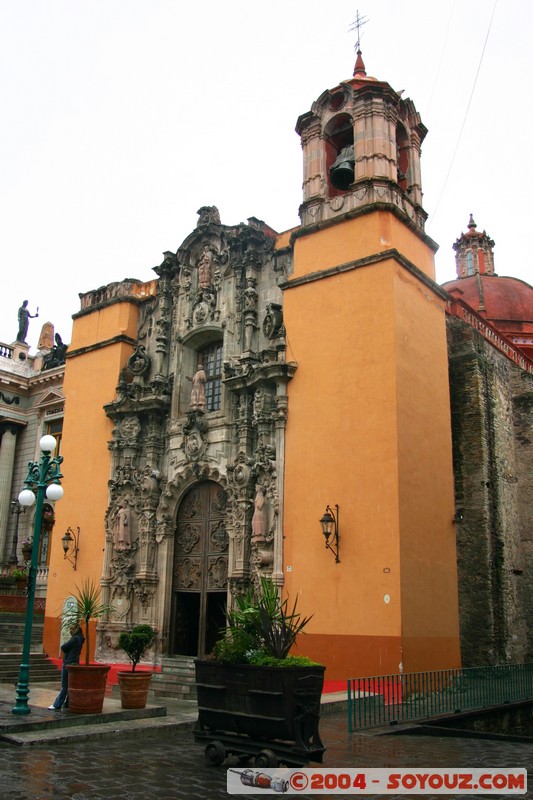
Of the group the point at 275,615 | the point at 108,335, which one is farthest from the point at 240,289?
the point at 275,615

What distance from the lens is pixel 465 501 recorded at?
58.1 ft

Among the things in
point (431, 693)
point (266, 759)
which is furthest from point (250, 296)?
point (266, 759)

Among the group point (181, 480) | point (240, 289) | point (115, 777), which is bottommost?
point (115, 777)

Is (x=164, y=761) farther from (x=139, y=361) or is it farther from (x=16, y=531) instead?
(x=16, y=531)

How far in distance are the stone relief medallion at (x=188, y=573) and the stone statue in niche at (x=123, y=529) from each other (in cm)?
155

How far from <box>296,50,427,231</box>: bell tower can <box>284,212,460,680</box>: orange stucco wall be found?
80cm

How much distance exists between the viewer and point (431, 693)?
12805mm

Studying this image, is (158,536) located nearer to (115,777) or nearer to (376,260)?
(376,260)

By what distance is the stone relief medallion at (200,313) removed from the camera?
65.4 feet

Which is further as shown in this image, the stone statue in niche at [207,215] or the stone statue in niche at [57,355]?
the stone statue in niche at [57,355]

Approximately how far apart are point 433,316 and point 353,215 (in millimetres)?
3094

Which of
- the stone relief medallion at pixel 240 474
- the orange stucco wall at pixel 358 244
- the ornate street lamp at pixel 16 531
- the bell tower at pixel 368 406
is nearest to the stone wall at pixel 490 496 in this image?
the bell tower at pixel 368 406

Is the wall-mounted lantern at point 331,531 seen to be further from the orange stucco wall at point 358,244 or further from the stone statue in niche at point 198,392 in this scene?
the orange stucco wall at point 358,244

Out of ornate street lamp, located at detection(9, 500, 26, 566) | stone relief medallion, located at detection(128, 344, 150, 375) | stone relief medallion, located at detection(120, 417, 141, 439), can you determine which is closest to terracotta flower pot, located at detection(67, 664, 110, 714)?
stone relief medallion, located at detection(120, 417, 141, 439)
